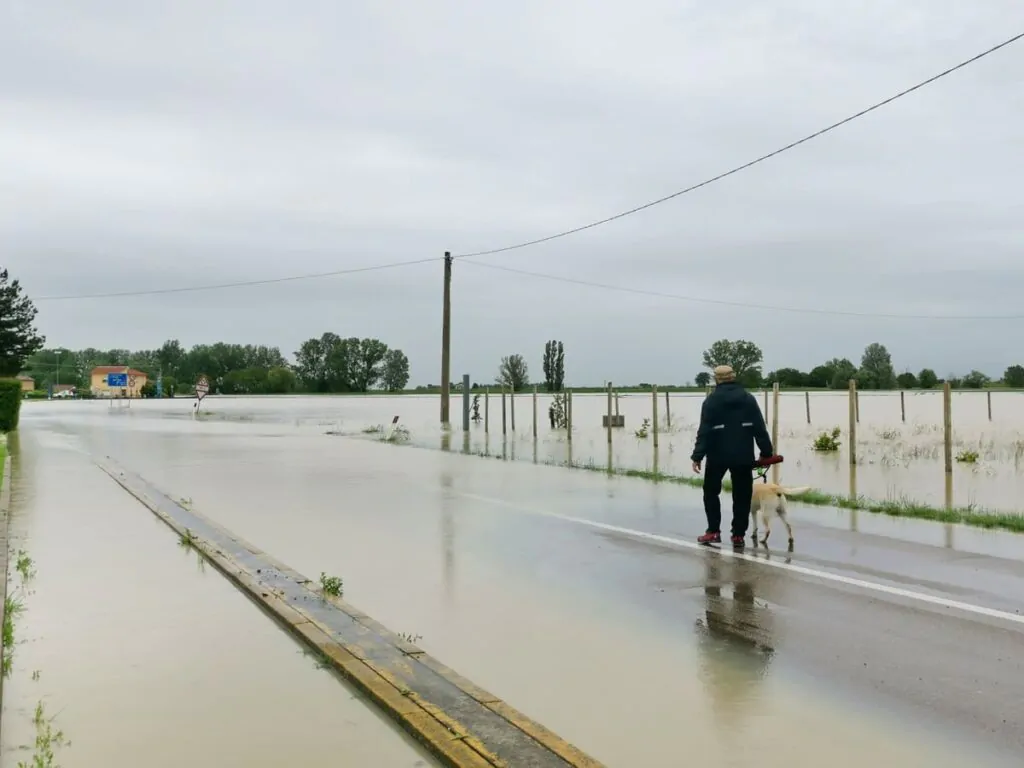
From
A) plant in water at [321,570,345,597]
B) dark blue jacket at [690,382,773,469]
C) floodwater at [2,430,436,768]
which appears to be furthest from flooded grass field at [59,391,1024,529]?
floodwater at [2,430,436,768]

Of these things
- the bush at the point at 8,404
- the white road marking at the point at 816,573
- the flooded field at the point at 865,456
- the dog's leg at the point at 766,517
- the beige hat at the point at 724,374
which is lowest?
the flooded field at the point at 865,456

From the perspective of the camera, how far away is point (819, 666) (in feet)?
18.7

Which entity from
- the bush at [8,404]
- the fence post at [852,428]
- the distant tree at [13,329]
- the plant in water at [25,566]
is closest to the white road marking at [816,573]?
the plant in water at [25,566]

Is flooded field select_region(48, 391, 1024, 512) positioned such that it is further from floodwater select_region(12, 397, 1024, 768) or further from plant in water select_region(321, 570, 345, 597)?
plant in water select_region(321, 570, 345, 597)

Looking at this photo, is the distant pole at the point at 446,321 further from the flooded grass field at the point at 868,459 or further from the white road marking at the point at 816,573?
the white road marking at the point at 816,573

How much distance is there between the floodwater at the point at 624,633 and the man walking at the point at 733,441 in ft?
2.22

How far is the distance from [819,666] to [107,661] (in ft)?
14.0

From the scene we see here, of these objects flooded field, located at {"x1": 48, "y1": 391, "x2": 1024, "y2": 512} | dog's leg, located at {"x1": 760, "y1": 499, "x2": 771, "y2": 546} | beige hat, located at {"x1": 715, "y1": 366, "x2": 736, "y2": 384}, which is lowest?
flooded field, located at {"x1": 48, "y1": 391, "x2": 1024, "y2": 512}

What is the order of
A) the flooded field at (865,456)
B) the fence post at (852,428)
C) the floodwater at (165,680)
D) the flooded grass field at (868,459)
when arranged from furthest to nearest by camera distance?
the fence post at (852,428) < the flooded field at (865,456) < the flooded grass field at (868,459) < the floodwater at (165,680)

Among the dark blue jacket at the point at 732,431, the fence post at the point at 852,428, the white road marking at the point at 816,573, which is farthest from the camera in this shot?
the fence post at the point at 852,428

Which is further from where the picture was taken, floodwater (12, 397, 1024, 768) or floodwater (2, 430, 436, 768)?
floodwater (12, 397, 1024, 768)

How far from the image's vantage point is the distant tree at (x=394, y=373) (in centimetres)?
14588

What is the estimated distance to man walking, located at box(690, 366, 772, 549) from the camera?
9609 mm

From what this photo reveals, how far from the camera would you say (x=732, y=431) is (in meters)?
9.66
